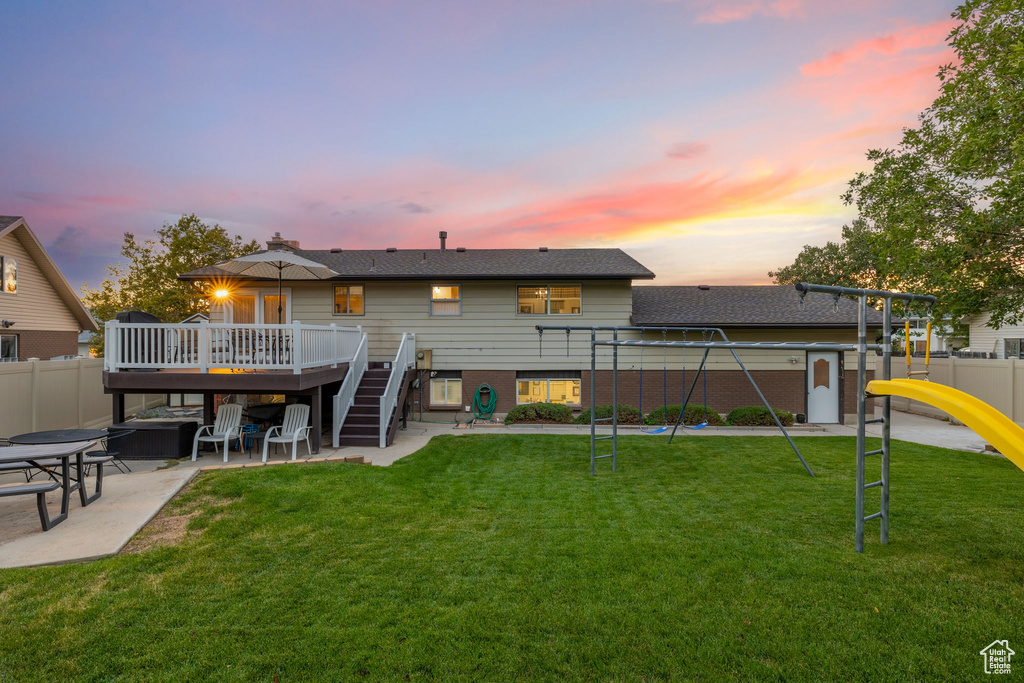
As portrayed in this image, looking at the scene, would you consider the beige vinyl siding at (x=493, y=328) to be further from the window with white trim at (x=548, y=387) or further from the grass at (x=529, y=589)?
the grass at (x=529, y=589)

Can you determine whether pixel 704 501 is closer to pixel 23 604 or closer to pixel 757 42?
pixel 23 604

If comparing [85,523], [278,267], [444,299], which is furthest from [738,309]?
[85,523]

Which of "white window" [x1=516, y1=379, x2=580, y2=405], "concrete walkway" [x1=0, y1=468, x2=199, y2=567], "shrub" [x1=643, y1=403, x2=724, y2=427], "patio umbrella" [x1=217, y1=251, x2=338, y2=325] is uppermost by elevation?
"patio umbrella" [x1=217, y1=251, x2=338, y2=325]

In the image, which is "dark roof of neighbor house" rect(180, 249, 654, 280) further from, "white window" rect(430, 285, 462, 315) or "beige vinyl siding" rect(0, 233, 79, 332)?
"beige vinyl siding" rect(0, 233, 79, 332)

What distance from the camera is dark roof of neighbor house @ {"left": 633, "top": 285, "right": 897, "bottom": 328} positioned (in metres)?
14.4

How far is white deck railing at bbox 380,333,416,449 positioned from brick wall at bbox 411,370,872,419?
1.26m

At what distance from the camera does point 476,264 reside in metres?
15.6

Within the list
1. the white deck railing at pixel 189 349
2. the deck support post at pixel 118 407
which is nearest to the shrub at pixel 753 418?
the white deck railing at pixel 189 349

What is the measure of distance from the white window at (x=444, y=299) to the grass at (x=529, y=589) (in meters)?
8.46

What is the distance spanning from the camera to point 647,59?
13461 millimetres

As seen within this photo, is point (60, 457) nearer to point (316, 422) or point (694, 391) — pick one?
point (316, 422)

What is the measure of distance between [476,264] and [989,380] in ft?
53.4

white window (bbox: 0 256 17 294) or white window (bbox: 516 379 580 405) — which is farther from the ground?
white window (bbox: 0 256 17 294)

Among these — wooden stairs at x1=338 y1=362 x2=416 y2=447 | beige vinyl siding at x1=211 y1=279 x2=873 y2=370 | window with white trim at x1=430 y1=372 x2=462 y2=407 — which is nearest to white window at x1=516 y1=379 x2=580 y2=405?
beige vinyl siding at x1=211 y1=279 x2=873 y2=370
